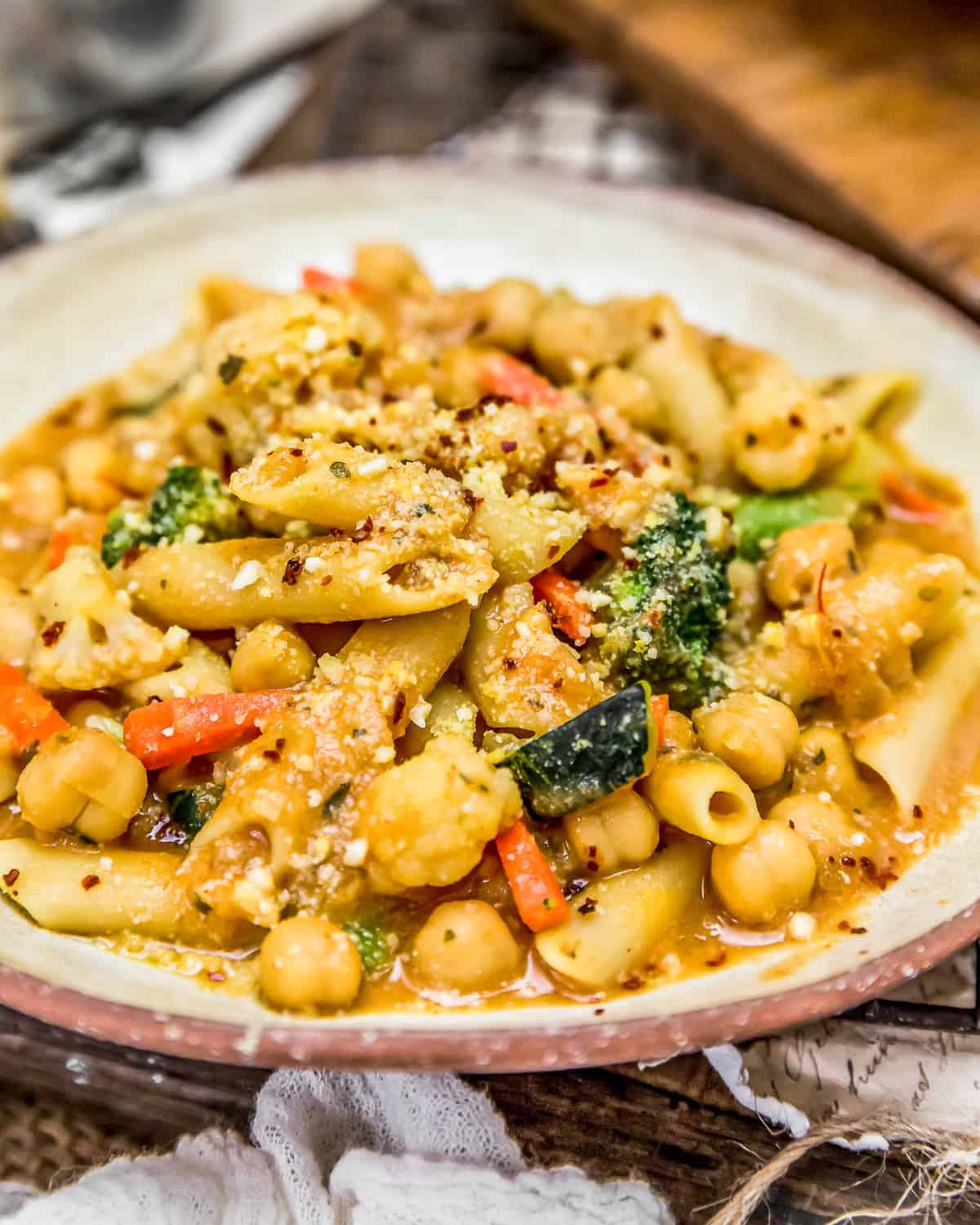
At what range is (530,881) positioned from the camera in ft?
8.08

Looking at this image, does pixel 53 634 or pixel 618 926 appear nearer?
pixel 618 926

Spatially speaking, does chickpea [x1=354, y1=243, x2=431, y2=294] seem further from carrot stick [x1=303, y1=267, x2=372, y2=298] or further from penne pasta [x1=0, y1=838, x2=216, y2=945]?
penne pasta [x1=0, y1=838, x2=216, y2=945]

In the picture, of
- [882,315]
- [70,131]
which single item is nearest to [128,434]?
[882,315]

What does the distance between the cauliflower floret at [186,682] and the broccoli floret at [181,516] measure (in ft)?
1.01

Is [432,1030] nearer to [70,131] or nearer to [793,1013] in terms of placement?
[793,1013]

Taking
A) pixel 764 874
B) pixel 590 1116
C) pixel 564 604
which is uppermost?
pixel 564 604

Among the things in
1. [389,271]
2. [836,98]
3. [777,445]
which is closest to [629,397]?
[777,445]

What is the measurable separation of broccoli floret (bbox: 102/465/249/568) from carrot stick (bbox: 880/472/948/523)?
1749 millimetres

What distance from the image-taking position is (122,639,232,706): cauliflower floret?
2711 millimetres

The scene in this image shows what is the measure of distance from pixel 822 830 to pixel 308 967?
111 cm

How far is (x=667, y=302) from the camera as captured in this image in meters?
3.53

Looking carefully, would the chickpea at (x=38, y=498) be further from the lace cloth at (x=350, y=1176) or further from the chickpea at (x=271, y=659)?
the lace cloth at (x=350, y=1176)

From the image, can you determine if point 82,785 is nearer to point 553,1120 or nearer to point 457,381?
point 553,1120

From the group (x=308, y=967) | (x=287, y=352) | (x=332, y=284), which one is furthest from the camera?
(x=332, y=284)
